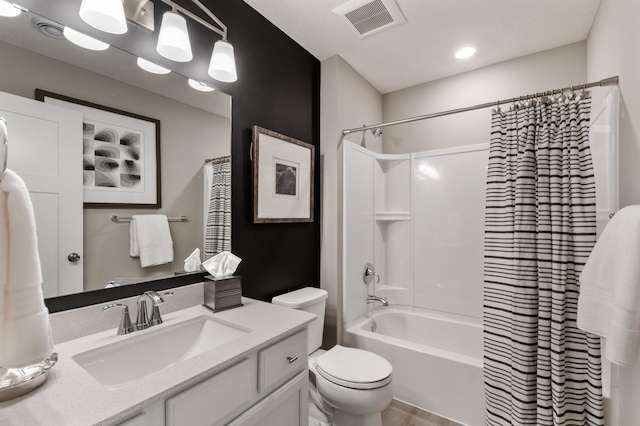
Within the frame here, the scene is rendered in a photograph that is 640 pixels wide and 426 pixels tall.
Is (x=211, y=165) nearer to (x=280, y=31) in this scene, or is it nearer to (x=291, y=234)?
(x=291, y=234)

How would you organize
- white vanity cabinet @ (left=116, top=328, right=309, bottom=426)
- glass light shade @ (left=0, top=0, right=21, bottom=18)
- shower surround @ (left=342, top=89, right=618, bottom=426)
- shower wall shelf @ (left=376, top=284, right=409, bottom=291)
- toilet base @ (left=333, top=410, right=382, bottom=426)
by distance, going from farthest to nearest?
shower wall shelf @ (left=376, top=284, right=409, bottom=291) → shower surround @ (left=342, top=89, right=618, bottom=426) → toilet base @ (left=333, top=410, right=382, bottom=426) → glass light shade @ (left=0, top=0, right=21, bottom=18) → white vanity cabinet @ (left=116, top=328, right=309, bottom=426)

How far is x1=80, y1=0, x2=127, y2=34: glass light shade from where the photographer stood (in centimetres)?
102

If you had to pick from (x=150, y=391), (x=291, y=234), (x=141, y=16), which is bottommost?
(x=150, y=391)

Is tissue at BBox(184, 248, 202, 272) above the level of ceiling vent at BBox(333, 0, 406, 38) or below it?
below

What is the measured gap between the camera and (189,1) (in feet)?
4.70

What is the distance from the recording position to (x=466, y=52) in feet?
7.53

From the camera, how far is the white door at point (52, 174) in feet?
3.15

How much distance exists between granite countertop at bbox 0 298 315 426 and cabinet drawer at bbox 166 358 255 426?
0.03 metres

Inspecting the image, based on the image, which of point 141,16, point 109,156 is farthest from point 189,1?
point 109,156

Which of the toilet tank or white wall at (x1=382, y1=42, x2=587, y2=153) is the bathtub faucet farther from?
white wall at (x1=382, y1=42, x2=587, y2=153)

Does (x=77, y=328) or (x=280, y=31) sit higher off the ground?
(x=280, y=31)

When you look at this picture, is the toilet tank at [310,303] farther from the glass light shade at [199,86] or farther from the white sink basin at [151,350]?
the glass light shade at [199,86]

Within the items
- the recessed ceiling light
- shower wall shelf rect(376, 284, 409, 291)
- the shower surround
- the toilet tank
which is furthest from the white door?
the recessed ceiling light

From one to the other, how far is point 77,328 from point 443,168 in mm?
2706
